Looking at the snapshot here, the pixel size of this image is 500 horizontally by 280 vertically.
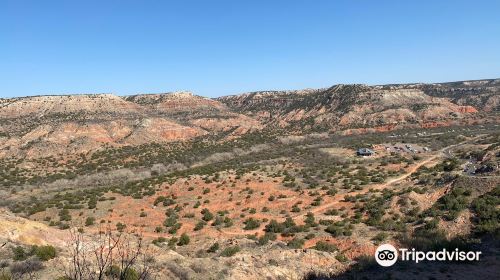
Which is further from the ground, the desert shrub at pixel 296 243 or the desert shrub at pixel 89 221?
the desert shrub at pixel 296 243

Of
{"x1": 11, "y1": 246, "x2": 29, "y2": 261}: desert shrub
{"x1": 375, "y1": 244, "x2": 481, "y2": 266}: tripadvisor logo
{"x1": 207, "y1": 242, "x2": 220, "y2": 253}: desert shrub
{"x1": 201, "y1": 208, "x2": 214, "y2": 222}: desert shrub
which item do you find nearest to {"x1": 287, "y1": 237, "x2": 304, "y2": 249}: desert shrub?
{"x1": 207, "y1": 242, "x2": 220, "y2": 253}: desert shrub

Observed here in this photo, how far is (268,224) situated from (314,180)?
18341mm

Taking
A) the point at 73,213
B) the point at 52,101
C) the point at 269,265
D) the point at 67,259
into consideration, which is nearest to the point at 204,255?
the point at 269,265

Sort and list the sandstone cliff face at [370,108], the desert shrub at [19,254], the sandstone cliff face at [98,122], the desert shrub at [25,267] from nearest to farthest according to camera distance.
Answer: the desert shrub at [25,267]
the desert shrub at [19,254]
the sandstone cliff face at [98,122]
the sandstone cliff face at [370,108]

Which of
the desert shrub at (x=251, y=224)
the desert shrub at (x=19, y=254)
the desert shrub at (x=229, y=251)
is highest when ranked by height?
the desert shrub at (x=19, y=254)

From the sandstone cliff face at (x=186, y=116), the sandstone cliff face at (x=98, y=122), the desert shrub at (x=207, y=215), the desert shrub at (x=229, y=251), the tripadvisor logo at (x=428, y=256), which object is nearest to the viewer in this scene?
the tripadvisor logo at (x=428, y=256)

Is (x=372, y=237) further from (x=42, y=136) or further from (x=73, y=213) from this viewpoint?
(x=42, y=136)

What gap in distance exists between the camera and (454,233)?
25688 mm

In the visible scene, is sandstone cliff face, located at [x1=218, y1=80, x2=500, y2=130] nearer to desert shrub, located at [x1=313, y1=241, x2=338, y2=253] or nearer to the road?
the road

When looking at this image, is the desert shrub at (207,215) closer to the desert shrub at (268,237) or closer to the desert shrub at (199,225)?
the desert shrub at (199,225)

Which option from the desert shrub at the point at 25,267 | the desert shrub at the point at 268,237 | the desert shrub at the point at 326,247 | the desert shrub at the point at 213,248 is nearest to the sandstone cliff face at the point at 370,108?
the desert shrub at the point at 268,237

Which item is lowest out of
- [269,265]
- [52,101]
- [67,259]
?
[269,265]

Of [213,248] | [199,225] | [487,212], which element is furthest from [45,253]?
[487,212]

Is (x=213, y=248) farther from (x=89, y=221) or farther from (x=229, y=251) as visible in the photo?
(x=89, y=221)
